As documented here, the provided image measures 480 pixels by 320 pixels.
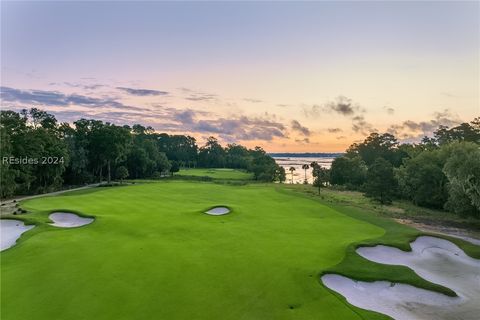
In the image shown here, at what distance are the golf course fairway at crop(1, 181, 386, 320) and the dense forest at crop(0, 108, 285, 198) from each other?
21.5m

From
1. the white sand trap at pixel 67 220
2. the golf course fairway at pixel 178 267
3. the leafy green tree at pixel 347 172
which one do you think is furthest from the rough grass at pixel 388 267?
the leafy green tree at pixel 347 172

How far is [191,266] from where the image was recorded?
15.1 metres

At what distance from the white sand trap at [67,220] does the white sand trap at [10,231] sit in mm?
2172

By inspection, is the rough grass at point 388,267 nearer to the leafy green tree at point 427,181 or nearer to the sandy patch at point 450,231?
the sandy patch at point 450,231

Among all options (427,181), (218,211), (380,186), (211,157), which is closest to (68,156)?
(218,211)

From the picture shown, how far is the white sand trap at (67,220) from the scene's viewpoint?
25.5 meters

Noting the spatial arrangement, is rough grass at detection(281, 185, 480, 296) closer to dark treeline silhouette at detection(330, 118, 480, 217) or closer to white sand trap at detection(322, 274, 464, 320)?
white sand trap at detection(322, 274, 464, 320)

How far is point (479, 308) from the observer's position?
42.9ft

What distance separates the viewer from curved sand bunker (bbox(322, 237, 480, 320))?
12719 mm

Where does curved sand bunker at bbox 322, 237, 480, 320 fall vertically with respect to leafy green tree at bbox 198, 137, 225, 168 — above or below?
below

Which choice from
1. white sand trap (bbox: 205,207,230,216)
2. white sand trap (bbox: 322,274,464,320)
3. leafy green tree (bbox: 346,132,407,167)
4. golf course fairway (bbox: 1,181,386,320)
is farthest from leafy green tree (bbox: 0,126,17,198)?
leafy green tree (bbox: 346,132,407,167)

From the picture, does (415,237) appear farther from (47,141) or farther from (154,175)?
(154,175)

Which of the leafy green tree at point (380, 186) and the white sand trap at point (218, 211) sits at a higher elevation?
the leafy green tree at point (380, 186)

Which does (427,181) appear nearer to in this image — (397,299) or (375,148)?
(397,299)
